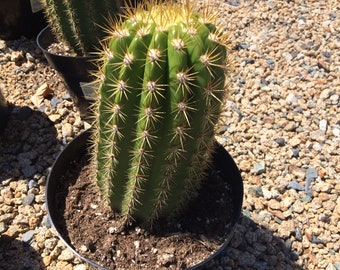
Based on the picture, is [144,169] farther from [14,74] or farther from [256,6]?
[256,6]

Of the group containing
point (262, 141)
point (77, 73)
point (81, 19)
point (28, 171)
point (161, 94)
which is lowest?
point (262, 141)

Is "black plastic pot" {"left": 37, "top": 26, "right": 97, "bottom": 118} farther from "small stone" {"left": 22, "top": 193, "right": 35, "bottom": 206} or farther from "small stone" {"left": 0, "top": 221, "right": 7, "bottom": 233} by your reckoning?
"small stone" {"left": 0, "top": 221, "right": 7, "bottom": 233}

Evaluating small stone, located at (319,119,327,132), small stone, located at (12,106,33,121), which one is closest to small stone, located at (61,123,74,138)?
small stone, located at (12,106,33,121)

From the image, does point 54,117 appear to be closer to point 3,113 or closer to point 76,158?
point 3,113

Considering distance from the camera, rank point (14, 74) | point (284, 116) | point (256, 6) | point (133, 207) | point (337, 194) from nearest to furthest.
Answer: point (133, 207) < point (337, 194) < point (284, 116) < point (14, 74) < point (256, 6)

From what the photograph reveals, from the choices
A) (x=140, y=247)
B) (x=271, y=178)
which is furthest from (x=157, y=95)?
(x=271, y=178)

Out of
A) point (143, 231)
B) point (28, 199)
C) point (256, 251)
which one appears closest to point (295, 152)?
point (256, 251)
